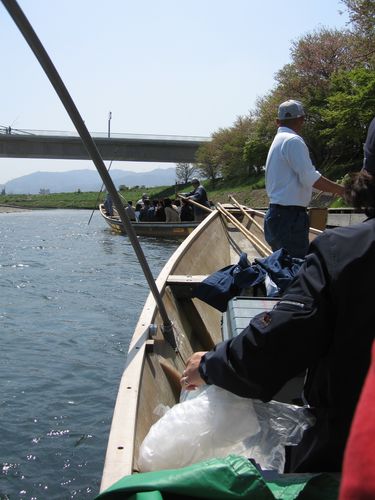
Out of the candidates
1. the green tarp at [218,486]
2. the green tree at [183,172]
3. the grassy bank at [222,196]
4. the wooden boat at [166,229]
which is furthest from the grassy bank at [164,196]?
the green tarp at [218,486]

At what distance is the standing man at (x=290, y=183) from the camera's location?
4320 millimetres

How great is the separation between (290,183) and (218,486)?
336 cm

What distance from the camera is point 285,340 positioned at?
5.15 feet

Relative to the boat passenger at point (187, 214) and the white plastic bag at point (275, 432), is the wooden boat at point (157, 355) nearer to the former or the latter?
the white plastic bag at point (275, 432)

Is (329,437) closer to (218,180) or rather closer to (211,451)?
(211,451)

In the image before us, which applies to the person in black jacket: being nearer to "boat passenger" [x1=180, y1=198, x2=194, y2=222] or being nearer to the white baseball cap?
the white baseball cap

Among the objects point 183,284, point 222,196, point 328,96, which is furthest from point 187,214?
point 222,196

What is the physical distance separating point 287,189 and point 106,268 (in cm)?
960

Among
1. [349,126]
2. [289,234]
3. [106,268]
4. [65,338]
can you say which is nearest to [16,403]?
[65,338]

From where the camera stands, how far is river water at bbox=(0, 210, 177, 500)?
4.01m

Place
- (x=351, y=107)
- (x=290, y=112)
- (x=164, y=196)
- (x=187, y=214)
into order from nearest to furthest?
(x=290, y=112) < (x=187, y=214) < (x=351, y=107) < (x=164, y=196)

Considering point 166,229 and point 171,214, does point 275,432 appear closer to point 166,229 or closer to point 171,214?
point 166,229

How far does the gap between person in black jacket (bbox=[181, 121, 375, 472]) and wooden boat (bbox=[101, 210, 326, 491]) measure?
1.72ft

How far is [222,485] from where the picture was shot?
1354mm
